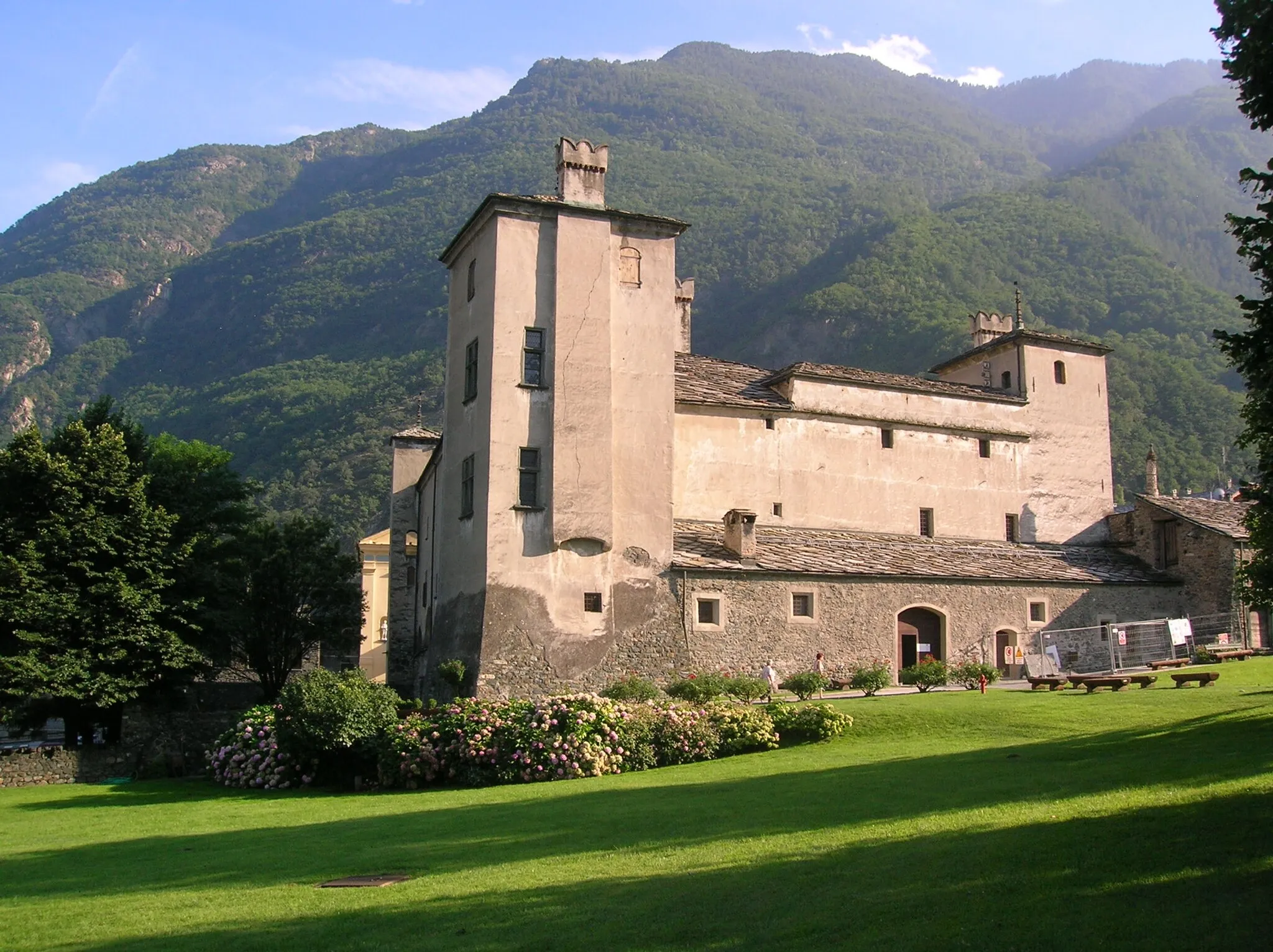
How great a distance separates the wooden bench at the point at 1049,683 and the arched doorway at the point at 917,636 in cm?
763

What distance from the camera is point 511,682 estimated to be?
1292 inches

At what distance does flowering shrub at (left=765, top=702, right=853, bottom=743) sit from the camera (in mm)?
26078

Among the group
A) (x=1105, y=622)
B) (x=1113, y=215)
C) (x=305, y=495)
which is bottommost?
(x=1105, y=622)

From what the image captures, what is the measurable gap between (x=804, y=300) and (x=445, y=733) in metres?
93.8

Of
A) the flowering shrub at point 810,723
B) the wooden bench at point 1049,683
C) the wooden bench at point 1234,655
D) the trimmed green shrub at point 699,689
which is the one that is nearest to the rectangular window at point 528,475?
the trimmed green shrub at point 699,689

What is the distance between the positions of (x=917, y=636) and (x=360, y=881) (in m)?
27.2

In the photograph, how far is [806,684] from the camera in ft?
105

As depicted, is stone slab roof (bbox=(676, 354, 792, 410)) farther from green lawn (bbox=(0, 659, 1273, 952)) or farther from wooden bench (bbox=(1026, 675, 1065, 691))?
green lawn (bbox=(0, 659, 1273, 952))

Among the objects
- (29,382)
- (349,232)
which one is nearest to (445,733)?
(29,382)

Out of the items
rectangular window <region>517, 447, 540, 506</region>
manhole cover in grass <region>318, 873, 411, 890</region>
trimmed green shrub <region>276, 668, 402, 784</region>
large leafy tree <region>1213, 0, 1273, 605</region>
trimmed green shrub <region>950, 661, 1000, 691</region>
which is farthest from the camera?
rectangular window <region>517, 447, 540, 506</region>

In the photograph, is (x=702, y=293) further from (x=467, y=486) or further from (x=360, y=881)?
(x=360, y=881)

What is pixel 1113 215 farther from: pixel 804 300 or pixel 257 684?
pixel 257 684

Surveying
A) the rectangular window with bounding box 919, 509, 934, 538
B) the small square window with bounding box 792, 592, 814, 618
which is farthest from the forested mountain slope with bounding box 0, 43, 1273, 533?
the small square window with bounding box 792, 592, 814, 618

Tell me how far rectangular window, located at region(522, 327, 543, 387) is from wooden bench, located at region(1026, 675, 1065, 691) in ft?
51.9
